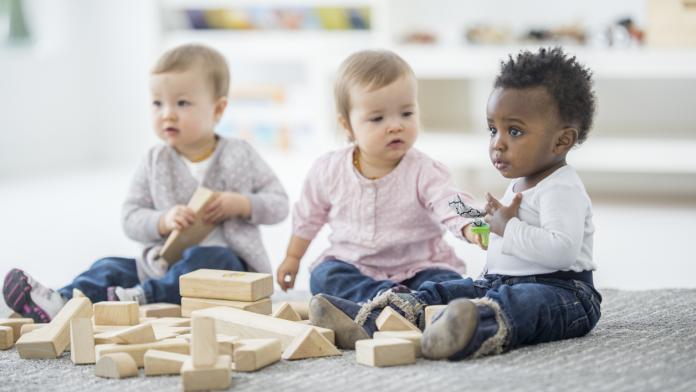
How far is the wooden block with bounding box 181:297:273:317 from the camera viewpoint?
5.23 ft

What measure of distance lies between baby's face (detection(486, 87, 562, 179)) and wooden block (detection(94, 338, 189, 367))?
52cm

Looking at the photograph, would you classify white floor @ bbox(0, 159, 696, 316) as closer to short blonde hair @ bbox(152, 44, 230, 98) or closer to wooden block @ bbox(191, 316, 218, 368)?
short blonde hair @ bbox(152, 44, 230, 98)

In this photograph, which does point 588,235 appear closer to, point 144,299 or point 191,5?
point 144,299

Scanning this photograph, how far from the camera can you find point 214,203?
188 centimetres

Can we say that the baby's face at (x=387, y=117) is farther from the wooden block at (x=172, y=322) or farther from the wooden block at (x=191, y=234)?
the wooden block at (x=172, y=322)

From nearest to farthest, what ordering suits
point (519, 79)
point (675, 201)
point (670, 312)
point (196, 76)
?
1. point (519, 79)
2. point (670, 312)
3. point (196, 76)
4. point (675, 201)

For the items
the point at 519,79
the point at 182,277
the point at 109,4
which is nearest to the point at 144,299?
the point at 182,277

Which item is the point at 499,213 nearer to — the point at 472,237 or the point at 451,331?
the point at 472,237

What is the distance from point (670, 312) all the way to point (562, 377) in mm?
493

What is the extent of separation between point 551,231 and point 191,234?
733 mm

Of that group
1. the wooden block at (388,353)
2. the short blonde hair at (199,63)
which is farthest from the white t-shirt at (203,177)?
the wooden block at (388,353)

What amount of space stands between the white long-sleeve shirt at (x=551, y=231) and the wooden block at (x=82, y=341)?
59 cm

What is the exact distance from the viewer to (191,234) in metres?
1.88

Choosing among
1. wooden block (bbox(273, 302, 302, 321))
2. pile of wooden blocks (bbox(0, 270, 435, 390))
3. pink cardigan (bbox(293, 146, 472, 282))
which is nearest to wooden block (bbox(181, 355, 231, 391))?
pile of wooden blocks (bbox(0, 270, 435, 390))
